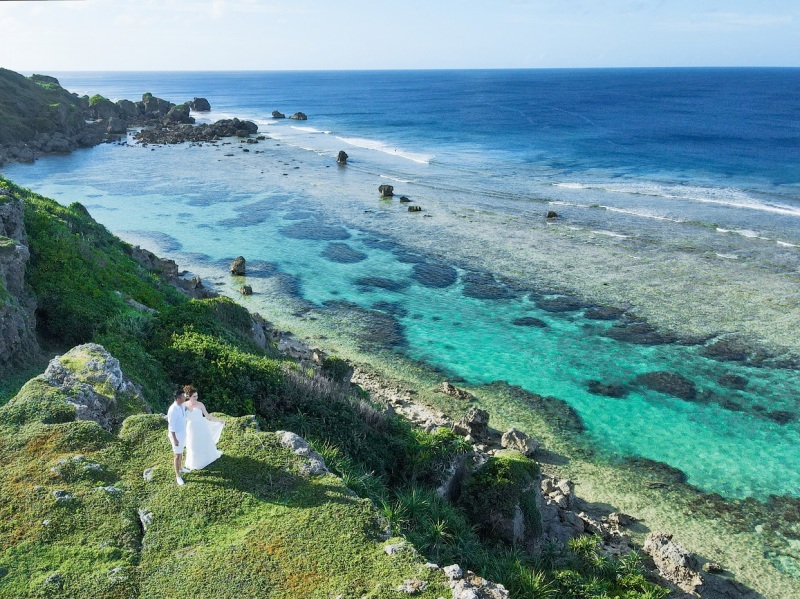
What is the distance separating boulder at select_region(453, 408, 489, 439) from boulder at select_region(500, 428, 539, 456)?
91cm

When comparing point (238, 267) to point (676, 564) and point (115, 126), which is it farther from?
point (115, 126)

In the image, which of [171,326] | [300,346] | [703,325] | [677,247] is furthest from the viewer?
[677,247]

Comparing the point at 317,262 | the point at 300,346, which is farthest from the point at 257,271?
the point at 300,346

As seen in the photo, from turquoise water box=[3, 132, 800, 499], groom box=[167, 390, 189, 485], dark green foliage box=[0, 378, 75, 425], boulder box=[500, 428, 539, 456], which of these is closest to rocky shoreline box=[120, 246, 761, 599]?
boulder box=[500, 428, 539, 456]

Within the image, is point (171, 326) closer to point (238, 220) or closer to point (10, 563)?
point (10, 563)

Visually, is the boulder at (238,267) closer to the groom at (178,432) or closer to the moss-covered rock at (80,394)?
the moss-covered rock at (80,394)

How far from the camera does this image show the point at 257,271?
4219cm

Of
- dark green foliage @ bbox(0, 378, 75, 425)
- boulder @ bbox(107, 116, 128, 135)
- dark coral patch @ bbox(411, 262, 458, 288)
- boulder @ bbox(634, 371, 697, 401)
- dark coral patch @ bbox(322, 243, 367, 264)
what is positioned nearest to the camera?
dark green foliage @ bbox(0, 378, 75, 425)

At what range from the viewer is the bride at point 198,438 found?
37.7 feet

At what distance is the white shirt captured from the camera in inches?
449

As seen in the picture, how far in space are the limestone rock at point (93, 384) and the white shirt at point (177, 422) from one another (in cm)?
300

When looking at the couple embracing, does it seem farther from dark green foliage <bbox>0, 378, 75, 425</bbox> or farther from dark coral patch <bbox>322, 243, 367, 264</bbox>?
dark coral patch <bbox>322, 243, 367, 264</bbox>

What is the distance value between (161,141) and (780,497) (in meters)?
103

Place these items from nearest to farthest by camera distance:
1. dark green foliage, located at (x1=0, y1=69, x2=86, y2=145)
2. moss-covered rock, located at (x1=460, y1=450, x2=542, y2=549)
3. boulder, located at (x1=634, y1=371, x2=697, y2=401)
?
moss-covered rock, located at (x1=460, y1=450, x2=542, y2=549) < boulder, located at (x1=634, y1=371, x2=697, y2=401) < dark green foliage, located at (x1=0, y1=69, x2=86, y2=145)
